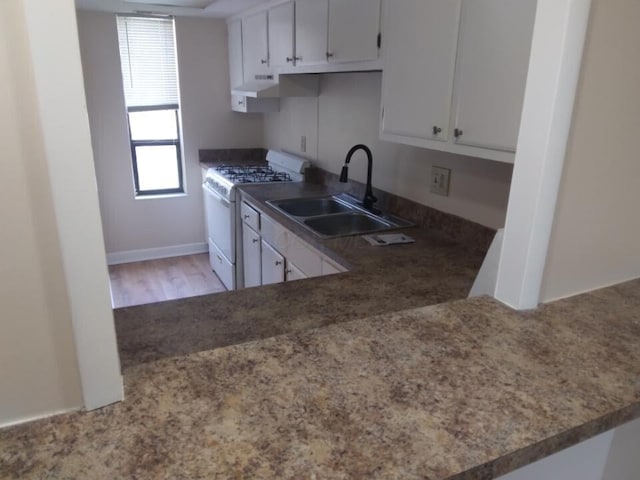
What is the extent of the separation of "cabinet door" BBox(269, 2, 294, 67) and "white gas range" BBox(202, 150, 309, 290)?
0.80 meters

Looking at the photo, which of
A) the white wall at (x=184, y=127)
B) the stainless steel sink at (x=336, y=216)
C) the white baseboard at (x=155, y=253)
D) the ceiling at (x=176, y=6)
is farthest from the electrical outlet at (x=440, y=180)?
the white baseboard at (x=155, y=253)

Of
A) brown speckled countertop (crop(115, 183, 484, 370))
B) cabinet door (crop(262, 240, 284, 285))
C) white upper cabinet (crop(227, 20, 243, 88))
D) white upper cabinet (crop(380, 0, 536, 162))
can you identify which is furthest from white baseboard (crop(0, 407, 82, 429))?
white upper cabinet (crop(227, 20, 243, 88))

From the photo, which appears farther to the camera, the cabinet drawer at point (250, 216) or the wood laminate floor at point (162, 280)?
the wood laminate floor at point (162, 280)

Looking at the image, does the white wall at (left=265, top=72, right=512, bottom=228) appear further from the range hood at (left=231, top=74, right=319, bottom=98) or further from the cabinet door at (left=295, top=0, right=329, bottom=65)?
the cabinet door at (left=295, top=0, right=329, bottom=65)

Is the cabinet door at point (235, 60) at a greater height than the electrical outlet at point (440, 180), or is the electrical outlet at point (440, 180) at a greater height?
the cabinet door at point (235, 60)

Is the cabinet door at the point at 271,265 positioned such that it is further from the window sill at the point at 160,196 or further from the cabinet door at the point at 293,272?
the window sill at the point at 160,196

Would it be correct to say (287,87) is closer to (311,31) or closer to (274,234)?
(311,31)

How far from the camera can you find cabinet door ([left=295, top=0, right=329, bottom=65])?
270 centimetres

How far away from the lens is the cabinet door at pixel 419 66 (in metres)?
1.80

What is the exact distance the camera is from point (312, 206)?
3.22m

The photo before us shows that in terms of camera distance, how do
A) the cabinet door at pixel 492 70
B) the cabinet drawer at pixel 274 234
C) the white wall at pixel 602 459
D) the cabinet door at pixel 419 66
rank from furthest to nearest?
the cabinet drawer at pixel 274 234 → the cabinet door at pixel 419 66 → the cabinet door at pixel 492 70 → the white wall at pixel 602 459

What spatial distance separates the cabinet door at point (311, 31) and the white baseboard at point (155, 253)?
254 cm

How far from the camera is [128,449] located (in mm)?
658

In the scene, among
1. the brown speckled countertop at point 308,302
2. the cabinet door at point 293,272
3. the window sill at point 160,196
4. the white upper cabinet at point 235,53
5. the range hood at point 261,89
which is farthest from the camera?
the window sill at point 160,196
